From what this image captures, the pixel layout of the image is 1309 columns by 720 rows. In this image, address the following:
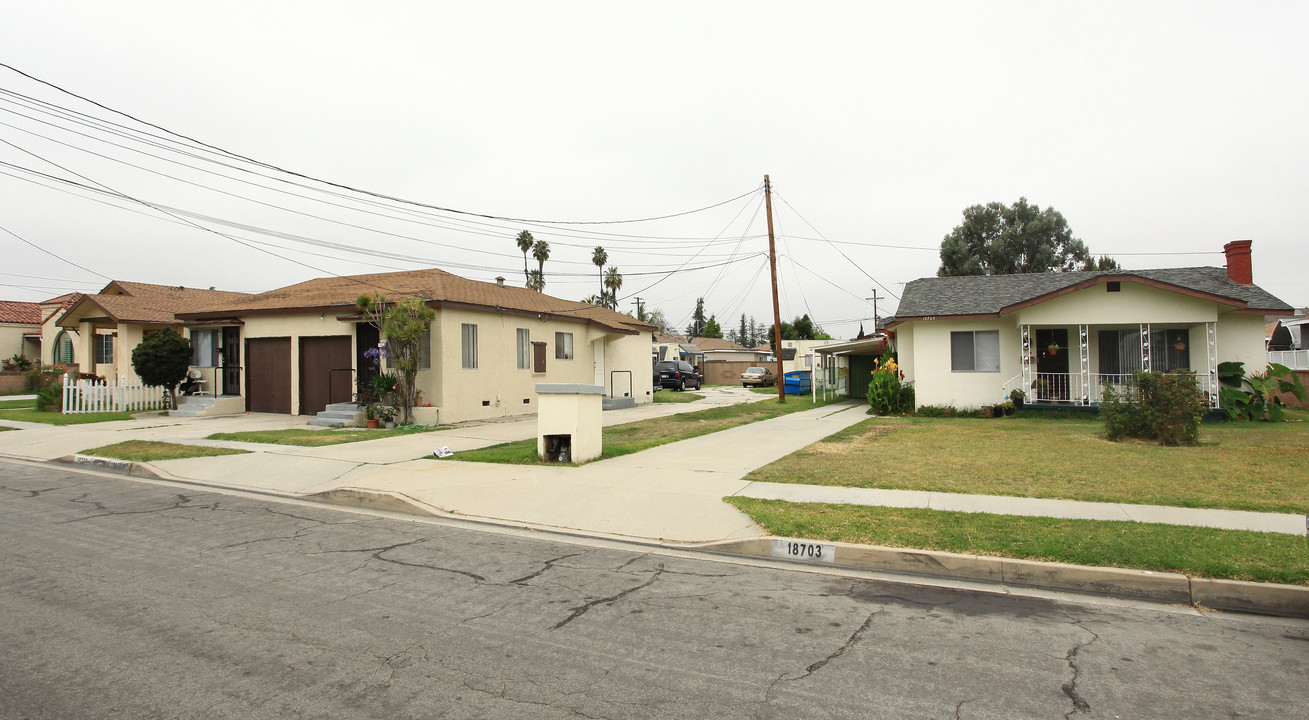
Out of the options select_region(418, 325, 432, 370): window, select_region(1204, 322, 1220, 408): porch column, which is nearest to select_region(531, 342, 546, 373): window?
select_region(418, 325, 432, 370): window

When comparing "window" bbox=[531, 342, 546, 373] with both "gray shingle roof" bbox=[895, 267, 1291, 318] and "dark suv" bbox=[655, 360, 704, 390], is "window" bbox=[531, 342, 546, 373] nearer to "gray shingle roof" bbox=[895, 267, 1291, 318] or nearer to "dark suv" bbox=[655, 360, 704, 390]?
"gray shingle roof" bbox=[895, 267, 1291, 318]

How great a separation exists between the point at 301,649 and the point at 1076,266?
5614 cm

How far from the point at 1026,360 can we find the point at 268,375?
23.4 meters

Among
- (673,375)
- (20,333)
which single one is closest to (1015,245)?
(673,375)

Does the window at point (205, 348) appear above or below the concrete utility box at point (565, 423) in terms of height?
above

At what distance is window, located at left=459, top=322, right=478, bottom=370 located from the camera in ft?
65.7

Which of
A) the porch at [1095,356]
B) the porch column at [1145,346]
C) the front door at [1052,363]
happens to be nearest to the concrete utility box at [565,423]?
the porch at [1095,356]

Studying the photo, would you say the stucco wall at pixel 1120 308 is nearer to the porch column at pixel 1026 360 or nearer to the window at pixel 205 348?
the porch column at pixel 1026 360

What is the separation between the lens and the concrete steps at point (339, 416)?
18066 millimetres

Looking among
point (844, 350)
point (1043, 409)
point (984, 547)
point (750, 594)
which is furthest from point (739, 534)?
point (844, 350)

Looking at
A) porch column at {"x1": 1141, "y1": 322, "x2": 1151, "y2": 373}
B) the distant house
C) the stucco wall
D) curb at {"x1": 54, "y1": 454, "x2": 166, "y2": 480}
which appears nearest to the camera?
curb at {"x1": 54, "y1": 454, "x2": 166, "y2": 480}

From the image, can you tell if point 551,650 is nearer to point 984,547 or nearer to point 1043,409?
point 984,547

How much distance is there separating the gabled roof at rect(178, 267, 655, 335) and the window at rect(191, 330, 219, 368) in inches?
31.8

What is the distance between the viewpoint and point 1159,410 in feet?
43.3
